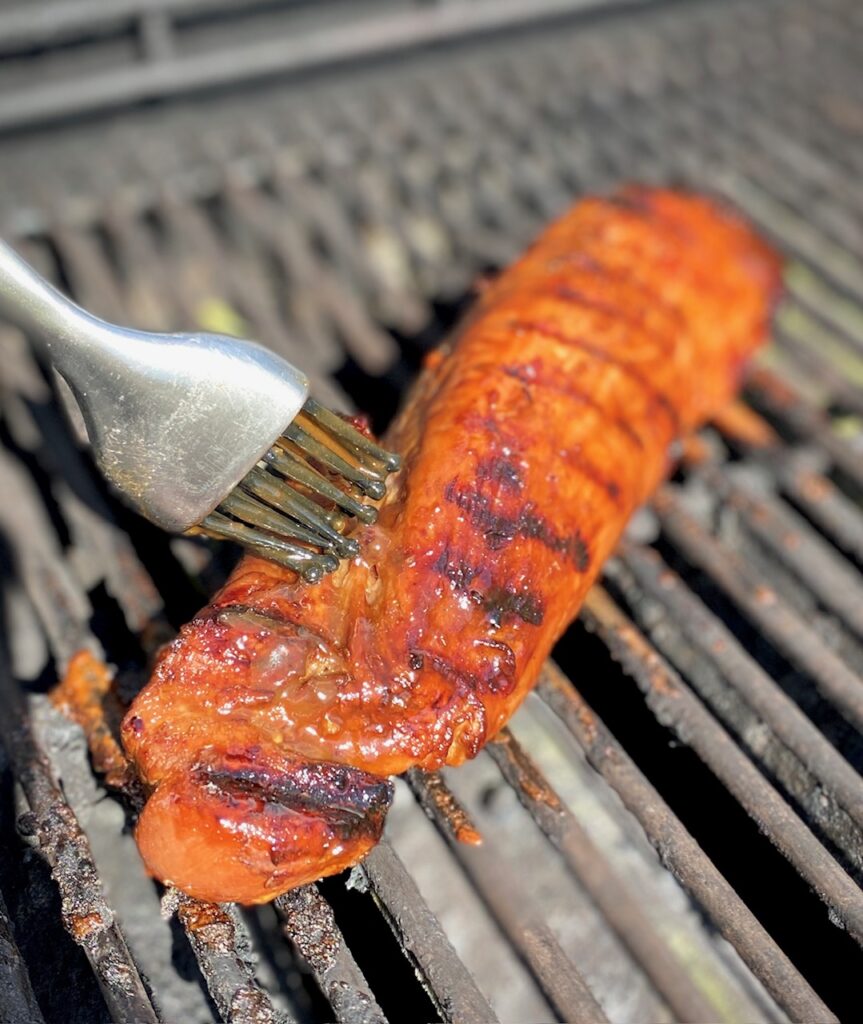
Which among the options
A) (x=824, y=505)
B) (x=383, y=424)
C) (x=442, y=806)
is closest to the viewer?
(x=442, y=806)

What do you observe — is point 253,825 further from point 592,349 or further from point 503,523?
point 592,349

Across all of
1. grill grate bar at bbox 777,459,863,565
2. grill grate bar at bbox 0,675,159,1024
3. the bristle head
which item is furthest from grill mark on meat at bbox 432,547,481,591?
grill grate bar at bbox 777,459,863,565

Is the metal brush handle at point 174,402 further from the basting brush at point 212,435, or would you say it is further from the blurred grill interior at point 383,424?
the blurred grill interior at point 383,424

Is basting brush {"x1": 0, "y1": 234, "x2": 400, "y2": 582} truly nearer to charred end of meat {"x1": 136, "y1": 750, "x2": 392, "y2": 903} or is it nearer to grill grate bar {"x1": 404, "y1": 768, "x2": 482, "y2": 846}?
charred end of meat {"x1": 136, "y1": 750, "x2": 392, "y2": 903}

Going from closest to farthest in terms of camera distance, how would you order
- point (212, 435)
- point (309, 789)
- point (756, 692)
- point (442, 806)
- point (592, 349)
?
point (309, 789) → point (212, 435) → point (442, 806) → point (756, 692) → point (592, 349)

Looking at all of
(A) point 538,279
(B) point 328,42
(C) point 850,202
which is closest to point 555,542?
(A) point 538,279

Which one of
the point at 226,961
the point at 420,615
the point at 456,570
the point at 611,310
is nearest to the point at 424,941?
the point at 226,961
